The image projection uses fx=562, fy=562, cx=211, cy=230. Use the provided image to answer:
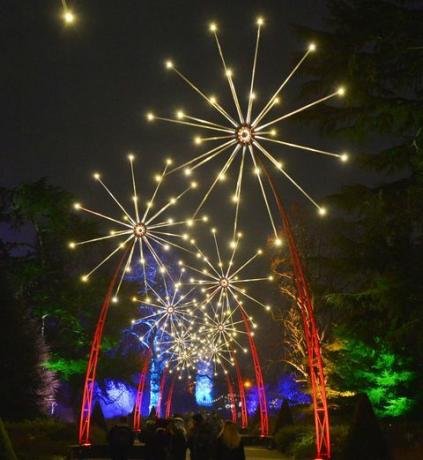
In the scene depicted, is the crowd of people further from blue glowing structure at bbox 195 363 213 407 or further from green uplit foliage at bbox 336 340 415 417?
blue glowing structure at bbox 195 363 213 407

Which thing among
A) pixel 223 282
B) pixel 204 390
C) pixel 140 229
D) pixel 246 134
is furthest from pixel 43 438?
pixel 204 390

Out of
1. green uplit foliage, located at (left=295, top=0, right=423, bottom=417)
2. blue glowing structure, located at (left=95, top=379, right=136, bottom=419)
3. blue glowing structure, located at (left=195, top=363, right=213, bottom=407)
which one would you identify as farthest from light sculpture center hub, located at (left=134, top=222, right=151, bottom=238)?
blue glowing structure, located at (left=195, top=363, right=213, bottom=407)

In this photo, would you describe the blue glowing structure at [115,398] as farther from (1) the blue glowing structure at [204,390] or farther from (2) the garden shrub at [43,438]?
(1) the blue glowing structure at [204,390]

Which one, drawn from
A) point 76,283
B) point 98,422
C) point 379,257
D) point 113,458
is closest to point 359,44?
point 379,257

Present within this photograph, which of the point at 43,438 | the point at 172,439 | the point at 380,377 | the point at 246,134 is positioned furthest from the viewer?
the point at 380,377

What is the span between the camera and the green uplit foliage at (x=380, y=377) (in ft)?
65.2

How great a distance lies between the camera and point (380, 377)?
2053 centimetres

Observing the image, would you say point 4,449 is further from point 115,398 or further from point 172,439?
point 115,398

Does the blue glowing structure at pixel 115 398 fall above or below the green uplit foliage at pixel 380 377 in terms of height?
above

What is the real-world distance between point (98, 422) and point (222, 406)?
38.6m

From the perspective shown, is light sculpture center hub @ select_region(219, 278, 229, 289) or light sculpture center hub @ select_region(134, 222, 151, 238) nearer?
light sculpture center hub @ select_region(134, 222, 151, 238)

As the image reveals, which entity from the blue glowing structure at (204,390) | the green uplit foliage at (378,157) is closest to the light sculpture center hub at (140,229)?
the green uplit foliage at (378,157)

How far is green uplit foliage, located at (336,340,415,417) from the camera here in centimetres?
1986

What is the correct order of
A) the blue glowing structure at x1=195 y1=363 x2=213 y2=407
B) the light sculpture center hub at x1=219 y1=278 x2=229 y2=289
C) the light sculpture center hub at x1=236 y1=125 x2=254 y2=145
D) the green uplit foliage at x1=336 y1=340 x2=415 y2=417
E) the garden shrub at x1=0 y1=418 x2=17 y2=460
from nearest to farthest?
the garden shrub at x1=0 y1=418 x2=17 y2=460 < the light sculpture center hub at x1=236 y1=125 x2=254 y2=145 < the green uplit foliage at x1=336 y1=340 x2=415 y2=417 < the light sculpture center hub at x1=219 y1=278 x2=229 y2=289 < the blue glowing structure at x1=195 y1=363 x2=213 y2=407
